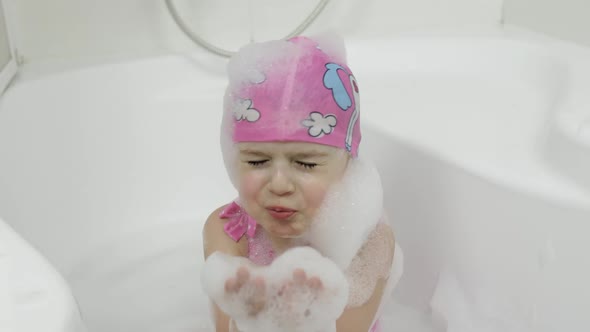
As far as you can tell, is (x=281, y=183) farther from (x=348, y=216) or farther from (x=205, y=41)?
(x=205, y=41)

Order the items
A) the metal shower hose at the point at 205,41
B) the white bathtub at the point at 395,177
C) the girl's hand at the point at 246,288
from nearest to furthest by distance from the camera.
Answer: the girl's hand at the point at 246,288, the white bathtub at the point at 395,177, the metal shower hose at the point at 205,41

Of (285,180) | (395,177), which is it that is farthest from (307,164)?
(395,177)

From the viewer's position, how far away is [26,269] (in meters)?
0.46

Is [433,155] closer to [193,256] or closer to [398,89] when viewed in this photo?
[398,89]

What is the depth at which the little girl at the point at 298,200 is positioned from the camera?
67 cm

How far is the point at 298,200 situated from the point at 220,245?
17 centimetres

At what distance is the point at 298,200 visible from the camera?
2.35 feet

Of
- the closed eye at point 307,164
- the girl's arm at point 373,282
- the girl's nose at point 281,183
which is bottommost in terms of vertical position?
the girl's arm at point 373,282

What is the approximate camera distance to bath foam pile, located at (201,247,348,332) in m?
0.66

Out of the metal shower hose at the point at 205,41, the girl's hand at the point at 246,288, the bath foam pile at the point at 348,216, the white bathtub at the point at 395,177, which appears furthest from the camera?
the metal shower hose at the point at 205,41

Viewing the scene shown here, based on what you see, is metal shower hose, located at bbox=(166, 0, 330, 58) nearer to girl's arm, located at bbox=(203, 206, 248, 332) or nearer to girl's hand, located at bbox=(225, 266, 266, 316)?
girl's arm, located at bbox=(203, 206, 248, 332)

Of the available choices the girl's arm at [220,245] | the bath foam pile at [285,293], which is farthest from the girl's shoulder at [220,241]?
the bath foam pile at [285,293]

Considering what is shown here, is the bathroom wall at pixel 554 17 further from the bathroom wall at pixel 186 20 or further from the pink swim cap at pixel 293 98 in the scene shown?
the pink swim cap at pixel 293 98

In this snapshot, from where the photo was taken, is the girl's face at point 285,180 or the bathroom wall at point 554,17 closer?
the girl's face at point 285,180
